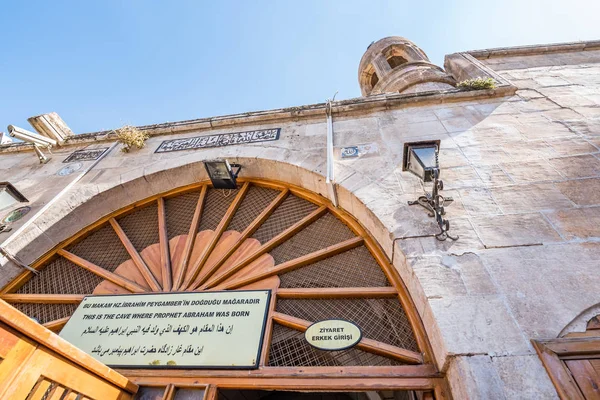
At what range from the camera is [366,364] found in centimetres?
212

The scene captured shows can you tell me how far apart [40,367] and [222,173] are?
245 cm

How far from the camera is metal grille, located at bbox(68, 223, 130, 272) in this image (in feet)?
11.2

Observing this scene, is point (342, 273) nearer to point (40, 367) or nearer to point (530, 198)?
point (530, 198)

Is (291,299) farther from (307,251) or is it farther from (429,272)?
(429,272)

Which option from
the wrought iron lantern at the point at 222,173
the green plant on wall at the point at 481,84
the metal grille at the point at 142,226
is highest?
the green plant on wall at the point at 481,84

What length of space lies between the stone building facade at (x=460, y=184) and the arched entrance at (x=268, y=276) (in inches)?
6.9

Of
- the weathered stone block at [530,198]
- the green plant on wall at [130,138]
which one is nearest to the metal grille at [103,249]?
the green plant on wall at [130,138]

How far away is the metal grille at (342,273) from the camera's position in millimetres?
2658

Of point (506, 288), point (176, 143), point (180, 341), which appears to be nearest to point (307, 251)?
point (180, 341)

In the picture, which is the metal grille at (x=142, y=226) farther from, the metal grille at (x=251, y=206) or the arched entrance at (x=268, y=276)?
the metal grille at (x=251, y=206)

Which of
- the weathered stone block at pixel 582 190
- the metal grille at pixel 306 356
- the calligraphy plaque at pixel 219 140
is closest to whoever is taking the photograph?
the metal grille at pixel 306 356

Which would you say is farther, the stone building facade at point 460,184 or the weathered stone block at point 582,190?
the weathered stone block at point 582,190

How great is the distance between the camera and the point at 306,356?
7.32 feet

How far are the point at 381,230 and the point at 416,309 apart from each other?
687mm
